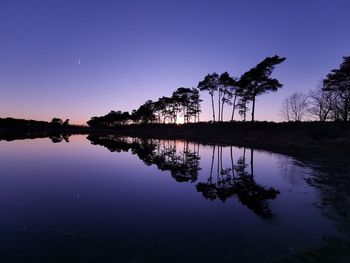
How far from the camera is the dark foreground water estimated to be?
25.8 ft

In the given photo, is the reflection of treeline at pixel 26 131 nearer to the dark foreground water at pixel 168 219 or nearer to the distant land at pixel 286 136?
the distant land at pixel 286 136

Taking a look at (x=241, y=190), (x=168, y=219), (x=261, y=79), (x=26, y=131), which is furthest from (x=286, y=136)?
(x=26, y=131)

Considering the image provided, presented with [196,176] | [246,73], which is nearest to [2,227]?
[196,176]

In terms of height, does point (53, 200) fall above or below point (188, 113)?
below

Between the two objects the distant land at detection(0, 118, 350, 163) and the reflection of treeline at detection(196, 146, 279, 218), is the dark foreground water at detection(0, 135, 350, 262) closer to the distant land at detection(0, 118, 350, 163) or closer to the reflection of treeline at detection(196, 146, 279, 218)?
the reflection of treeline at detection(196, 146, 279, 218)

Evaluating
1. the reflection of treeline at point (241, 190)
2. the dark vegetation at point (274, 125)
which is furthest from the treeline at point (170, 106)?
the reflection of treeline at point (241, 190)

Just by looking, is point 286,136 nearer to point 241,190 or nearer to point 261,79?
point 261,79

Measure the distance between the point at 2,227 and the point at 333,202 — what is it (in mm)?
14683

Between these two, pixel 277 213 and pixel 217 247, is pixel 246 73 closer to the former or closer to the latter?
pixel 277 213

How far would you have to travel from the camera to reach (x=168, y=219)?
36.1 feet

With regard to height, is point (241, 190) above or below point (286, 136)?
below

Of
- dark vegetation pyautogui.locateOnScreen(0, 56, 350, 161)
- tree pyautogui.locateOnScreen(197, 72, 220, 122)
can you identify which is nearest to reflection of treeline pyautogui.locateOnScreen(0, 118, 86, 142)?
dark vegetation pyautogui.locateOnScreen(0, 56, 350, 161)

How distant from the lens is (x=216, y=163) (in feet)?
92.7

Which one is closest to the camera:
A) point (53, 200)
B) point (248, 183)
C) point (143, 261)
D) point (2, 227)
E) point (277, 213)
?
point (143, 261)
